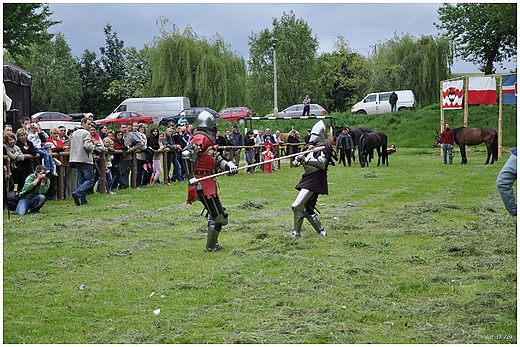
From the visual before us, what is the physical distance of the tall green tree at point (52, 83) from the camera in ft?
188

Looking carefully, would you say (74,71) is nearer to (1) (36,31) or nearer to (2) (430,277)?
(1) (36,31)

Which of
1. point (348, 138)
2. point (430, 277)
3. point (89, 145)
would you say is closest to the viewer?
point (430, 277)

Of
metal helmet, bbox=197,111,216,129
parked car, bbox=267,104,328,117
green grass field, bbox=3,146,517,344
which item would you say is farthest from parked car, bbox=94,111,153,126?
metal helmet, bbox=197,111,216,129

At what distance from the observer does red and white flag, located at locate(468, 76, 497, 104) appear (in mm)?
27469

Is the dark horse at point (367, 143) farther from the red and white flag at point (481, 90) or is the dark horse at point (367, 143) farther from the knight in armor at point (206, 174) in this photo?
the knight in armor at point (206, 174)

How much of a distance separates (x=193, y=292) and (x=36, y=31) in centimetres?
3151

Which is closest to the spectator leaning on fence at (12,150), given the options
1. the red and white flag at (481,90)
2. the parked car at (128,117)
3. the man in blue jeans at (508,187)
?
the man in blue jeans at (508,187)

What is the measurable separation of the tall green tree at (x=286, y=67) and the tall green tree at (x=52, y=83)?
17.1 metres

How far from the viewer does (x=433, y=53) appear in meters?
48.3

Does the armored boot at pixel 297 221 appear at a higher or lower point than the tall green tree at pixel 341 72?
lower

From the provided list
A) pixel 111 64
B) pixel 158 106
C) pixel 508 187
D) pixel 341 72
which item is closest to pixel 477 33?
pixel 341 72

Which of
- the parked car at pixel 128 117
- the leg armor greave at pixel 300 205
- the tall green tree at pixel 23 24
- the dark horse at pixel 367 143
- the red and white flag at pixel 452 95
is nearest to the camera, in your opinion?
the leg armor greave at pixel 300 205

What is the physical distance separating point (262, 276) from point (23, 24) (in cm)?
3079

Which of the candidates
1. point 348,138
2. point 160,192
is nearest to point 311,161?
point 160,192
